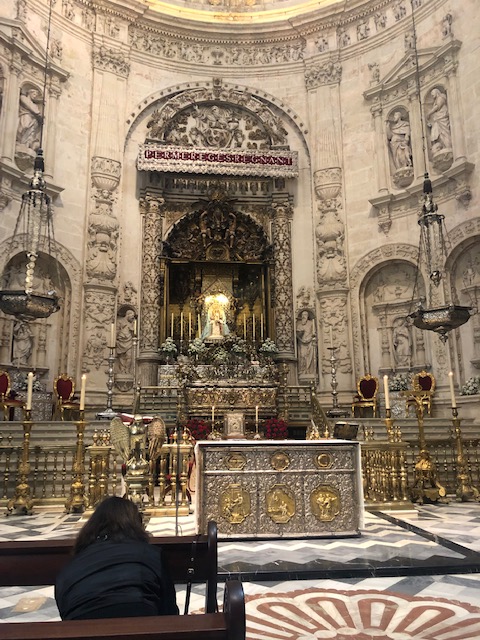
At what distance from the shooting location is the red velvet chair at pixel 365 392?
13750 millimetres

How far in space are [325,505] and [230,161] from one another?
12630 mm

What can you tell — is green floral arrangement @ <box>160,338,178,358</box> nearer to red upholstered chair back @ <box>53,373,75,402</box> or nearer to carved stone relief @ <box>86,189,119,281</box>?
carved stone relief @ <box>86,189,119,281</box>

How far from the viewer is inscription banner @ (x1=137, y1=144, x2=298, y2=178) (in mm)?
15852

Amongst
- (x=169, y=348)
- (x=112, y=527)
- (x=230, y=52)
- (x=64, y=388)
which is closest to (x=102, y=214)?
(x=169, y=348)

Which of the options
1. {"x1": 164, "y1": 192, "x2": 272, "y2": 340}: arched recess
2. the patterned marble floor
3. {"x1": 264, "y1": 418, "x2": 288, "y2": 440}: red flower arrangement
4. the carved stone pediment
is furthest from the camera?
the carved stone pediment

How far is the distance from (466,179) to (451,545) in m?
10.6

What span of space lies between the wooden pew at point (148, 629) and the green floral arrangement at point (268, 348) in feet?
45.1

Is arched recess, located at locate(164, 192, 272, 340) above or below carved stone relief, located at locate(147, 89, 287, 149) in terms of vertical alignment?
below

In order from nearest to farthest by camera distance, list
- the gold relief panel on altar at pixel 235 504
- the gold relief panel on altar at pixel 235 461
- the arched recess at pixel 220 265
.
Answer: the gold relief panel on altar at pixel 235 504 < the gold relief panel on altar at pixel 235 461 < the arched recess at pixel 220 265

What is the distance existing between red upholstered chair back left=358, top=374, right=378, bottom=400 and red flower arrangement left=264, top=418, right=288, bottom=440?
2921mm

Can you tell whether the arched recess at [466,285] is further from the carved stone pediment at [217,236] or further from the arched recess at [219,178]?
the carved stone pediment at [217,236]

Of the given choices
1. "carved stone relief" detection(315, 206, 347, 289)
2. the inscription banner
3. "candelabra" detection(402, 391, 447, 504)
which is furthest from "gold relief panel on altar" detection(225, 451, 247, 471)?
the inscription banner

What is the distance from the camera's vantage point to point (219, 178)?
16.7m

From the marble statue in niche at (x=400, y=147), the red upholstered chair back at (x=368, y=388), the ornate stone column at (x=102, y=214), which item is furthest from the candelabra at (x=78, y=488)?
the marble statue in niche at (x=400, y=147)
